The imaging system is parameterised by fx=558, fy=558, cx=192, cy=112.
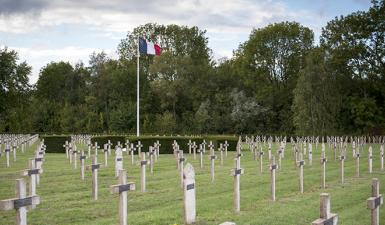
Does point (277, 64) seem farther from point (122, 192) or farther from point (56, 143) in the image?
point (122, 192)

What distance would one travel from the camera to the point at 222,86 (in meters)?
73.4

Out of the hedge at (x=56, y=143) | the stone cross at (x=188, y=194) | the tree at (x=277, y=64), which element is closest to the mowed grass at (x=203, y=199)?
the stone cross at (x=188, y=194)

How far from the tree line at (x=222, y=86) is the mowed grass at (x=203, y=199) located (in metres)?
39.9

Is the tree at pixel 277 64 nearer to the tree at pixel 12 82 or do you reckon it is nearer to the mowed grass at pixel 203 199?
the tree at pixel 12 82

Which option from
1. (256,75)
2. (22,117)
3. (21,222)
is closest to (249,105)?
(256,75)

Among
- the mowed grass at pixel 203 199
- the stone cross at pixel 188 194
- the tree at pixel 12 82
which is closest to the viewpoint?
the stone cross at pixel 188 194

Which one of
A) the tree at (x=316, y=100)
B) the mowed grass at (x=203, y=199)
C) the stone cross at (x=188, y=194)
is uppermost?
the tree at (x=316, y=100)

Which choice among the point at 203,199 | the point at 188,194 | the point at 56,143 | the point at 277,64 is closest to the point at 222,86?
the point at 277,64

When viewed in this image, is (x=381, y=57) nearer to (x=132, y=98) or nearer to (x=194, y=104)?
(x=194, y=104)

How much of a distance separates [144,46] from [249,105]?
88.9 feet

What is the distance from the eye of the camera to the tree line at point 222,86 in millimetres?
60281

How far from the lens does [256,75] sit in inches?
2766

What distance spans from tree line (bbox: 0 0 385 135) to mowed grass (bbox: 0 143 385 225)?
39888 millimetres

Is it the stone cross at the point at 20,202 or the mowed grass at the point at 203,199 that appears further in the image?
the mowed grass at the point at 203,199
